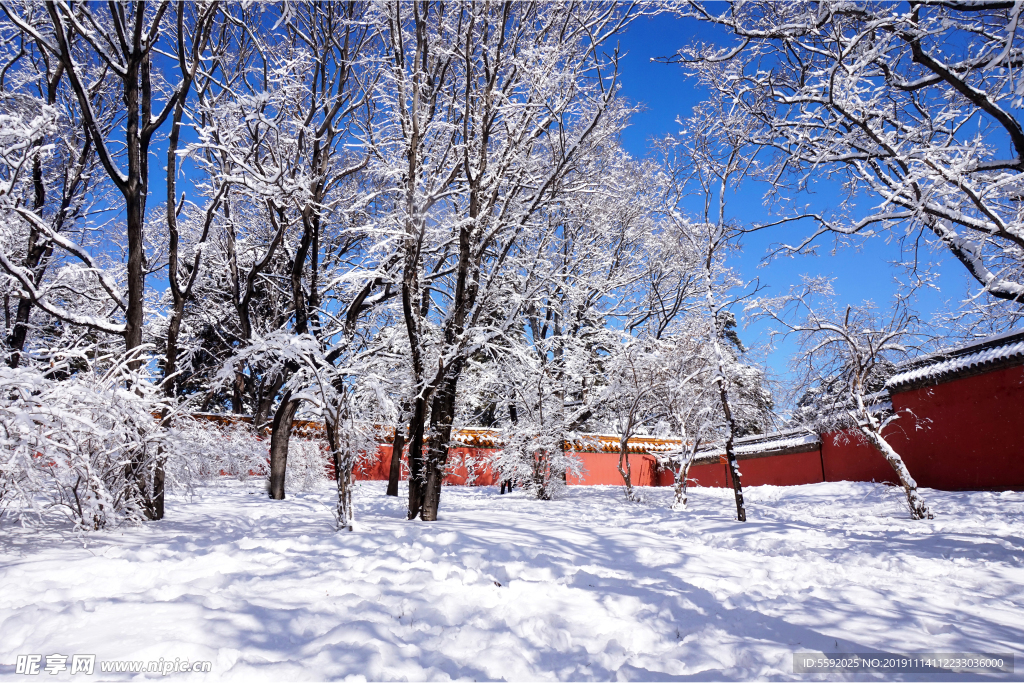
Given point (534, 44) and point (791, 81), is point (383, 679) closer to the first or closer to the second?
point (791, 81)

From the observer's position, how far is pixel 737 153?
8.55 metres

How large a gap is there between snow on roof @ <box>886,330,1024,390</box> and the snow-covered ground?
15.9 feet

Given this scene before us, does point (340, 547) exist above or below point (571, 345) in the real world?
below

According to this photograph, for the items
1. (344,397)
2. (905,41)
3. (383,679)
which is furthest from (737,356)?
(383,679)

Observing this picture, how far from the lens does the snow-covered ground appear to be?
2717 mm

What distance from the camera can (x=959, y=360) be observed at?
1092cm

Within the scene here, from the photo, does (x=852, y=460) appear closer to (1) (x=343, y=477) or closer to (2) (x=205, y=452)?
(1) (x=343, y=477)

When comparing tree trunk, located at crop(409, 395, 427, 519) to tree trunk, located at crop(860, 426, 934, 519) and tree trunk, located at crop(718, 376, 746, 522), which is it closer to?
tree trunk, located at crop(718, 376, 746, 522)

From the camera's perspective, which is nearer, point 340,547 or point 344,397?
point 340,547

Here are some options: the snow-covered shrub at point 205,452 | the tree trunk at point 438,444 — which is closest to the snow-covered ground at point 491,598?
the tree trunk at point 438,444

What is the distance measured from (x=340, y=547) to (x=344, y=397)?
5.74ft

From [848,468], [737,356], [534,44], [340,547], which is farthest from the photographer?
[737,356]

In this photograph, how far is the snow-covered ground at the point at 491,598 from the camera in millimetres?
2717

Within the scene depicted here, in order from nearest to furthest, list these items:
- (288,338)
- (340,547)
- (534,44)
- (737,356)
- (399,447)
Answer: (340,547)
(288,338)
(534,44)
(399,447)
(737,356)
